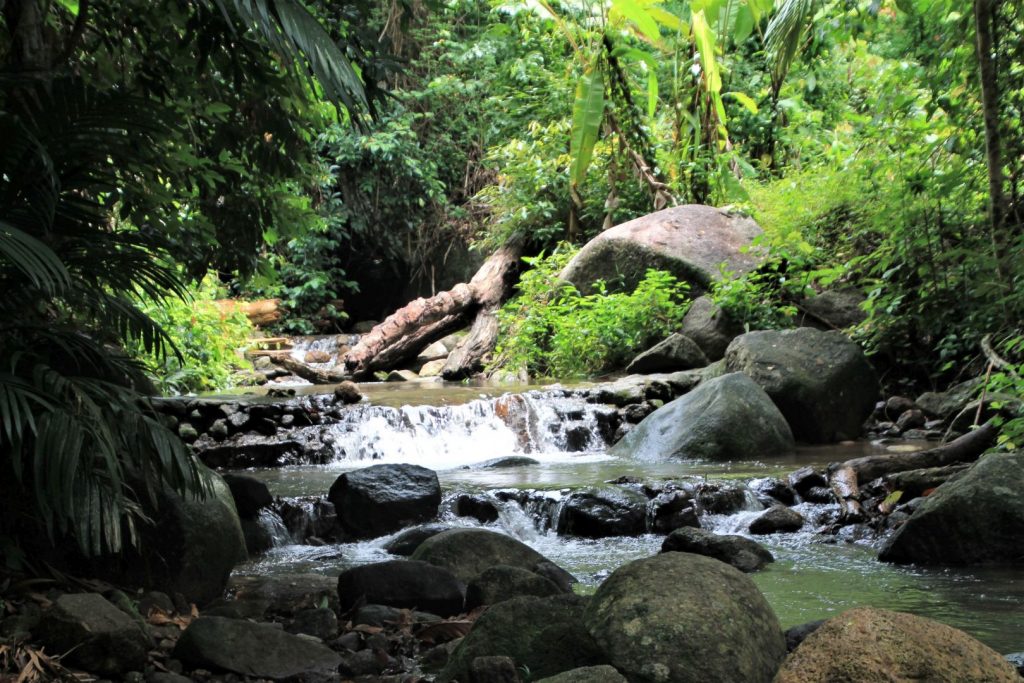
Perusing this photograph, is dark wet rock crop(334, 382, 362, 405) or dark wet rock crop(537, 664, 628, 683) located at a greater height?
dark wet rock crop(334, 382, 362, 405)

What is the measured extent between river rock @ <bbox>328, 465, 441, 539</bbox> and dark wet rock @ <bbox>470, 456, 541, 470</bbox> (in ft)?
6.43

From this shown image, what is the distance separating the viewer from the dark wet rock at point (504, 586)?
4230mm

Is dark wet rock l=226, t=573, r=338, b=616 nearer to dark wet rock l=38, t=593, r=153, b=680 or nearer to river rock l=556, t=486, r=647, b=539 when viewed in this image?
dark wet rock l=38, t=593, r=153, b=680

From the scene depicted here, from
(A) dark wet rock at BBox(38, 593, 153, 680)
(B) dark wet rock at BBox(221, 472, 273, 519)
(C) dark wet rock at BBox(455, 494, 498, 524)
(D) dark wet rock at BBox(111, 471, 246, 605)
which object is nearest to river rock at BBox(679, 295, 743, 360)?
(C) dark wet rock at BBox(455, 494, 498, 524)

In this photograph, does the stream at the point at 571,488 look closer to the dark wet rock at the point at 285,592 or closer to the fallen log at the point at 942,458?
the fallen log at the point at 942,458

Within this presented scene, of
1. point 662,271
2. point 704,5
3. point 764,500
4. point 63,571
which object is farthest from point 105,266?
point 662,271

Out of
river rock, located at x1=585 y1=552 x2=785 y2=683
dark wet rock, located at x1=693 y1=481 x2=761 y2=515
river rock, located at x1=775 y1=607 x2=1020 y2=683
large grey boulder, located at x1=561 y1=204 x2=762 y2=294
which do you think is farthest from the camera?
large grey boulder, located at x1=561 y1=204 x2=762 y2=294

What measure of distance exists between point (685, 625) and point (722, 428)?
18.2ft

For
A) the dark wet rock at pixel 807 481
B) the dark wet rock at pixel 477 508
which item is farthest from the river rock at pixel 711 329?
the dark wet rock at pixel 477 508

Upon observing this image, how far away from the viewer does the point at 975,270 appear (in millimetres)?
8188

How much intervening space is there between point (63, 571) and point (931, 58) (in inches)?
269

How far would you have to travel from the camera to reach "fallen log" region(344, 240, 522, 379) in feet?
51.8

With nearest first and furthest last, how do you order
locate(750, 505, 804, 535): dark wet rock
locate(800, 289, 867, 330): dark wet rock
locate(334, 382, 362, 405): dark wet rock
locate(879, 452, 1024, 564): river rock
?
locate(879, 452, 1024, 564): river rock
locate(750, 505, 804, 535): dark wet rock
locate(334, 382, 362, 405): dark wet rock
locate(800, 289, 867, 330): dark wet rock

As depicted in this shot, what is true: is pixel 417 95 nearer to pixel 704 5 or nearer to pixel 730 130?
pixel 730 130
